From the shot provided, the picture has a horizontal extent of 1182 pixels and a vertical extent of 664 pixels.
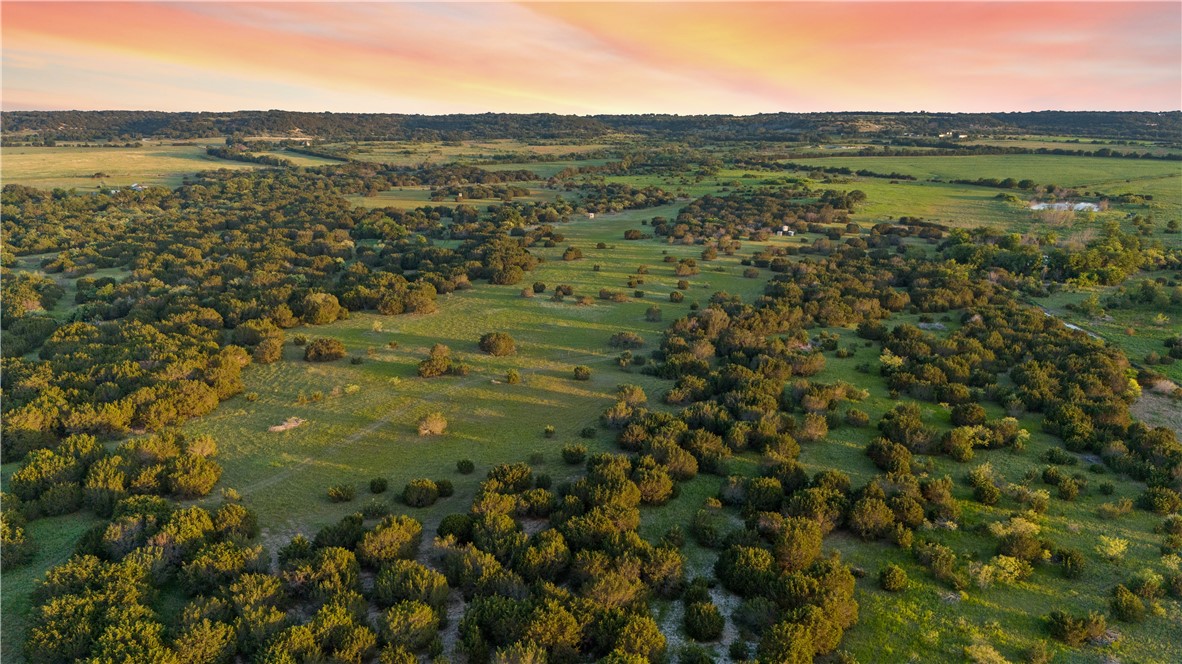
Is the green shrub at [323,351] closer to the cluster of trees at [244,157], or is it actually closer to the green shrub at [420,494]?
the green shrub at [420,494]

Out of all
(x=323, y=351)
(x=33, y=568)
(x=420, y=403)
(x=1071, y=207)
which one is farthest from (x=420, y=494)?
(x=1071, y=207)

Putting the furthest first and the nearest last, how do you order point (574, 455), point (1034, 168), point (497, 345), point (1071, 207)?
point (1034, 168)
point (1071, 207)
point (497, 345)
point (574, 455)

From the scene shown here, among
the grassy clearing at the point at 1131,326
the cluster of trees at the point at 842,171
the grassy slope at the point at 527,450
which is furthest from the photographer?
the cluster of trees at the point at 842,171

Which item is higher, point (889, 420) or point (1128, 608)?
point (889, 420)

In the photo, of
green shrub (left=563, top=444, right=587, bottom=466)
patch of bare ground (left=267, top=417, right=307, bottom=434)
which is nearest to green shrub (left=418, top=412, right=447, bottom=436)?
patch of bare ground (left=267, top=417, right=307, bottom=434)

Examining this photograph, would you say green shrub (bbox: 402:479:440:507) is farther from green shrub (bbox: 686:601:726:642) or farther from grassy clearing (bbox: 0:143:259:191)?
grassy clearing (bbox: 0:143:259:191)

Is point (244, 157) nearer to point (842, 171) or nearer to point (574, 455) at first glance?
point (842, 171)

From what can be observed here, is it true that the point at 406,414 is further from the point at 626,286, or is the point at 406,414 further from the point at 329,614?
the point at 626,286

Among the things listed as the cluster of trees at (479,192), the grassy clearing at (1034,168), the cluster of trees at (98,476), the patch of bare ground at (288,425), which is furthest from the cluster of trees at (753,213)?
the cluster of trees at (98,476)

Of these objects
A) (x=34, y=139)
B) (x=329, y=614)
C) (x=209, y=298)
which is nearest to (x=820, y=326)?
(x=329, y=614)
